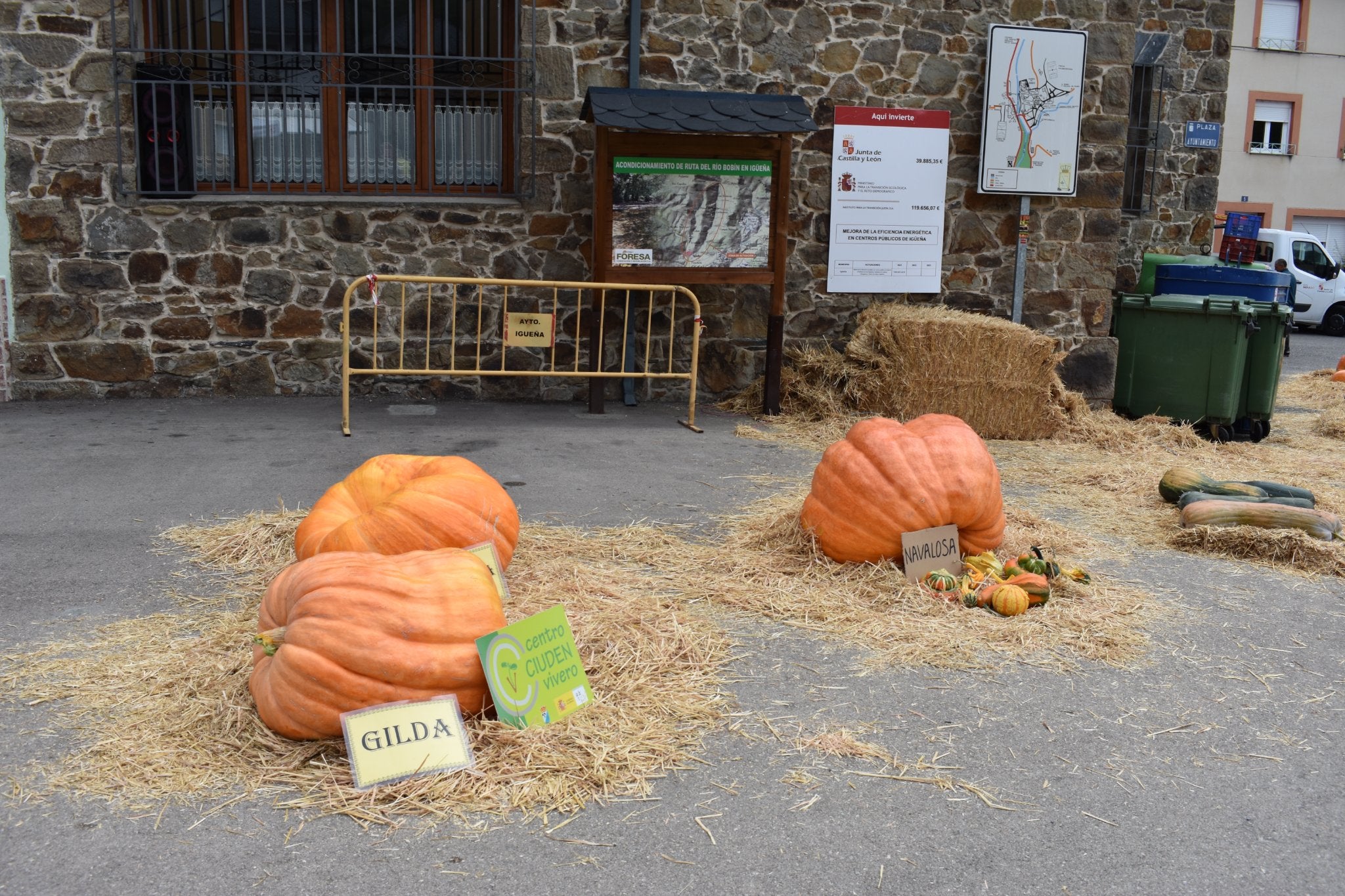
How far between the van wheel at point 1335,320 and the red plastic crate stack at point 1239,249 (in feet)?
38.3

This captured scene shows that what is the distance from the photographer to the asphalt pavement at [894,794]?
2.75 metres

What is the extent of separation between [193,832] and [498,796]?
746 mm

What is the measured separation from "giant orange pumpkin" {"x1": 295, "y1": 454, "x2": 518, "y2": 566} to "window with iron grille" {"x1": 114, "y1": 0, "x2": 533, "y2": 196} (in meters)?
5.22

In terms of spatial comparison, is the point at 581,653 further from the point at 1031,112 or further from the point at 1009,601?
the point at 1031,112

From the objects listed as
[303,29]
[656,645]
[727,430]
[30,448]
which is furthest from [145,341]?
[656,645]

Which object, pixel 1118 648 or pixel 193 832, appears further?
pixel 1118 648

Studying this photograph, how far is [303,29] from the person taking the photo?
9.48 metres

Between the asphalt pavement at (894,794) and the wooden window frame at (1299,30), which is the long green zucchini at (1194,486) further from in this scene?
the wooden window frame at (1299,30)

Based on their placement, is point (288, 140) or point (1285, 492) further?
point (288, 140)

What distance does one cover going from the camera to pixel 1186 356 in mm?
9641

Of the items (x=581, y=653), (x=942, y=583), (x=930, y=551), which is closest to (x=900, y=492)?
(x=930, y=551)

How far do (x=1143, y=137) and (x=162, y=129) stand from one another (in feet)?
47.8

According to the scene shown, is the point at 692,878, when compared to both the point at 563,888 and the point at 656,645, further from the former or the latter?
the point at 656,645

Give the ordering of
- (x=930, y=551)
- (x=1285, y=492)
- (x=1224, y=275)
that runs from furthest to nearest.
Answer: (x=1224, y=275)
(x=1285, y=492)
(x=930, y=551)
